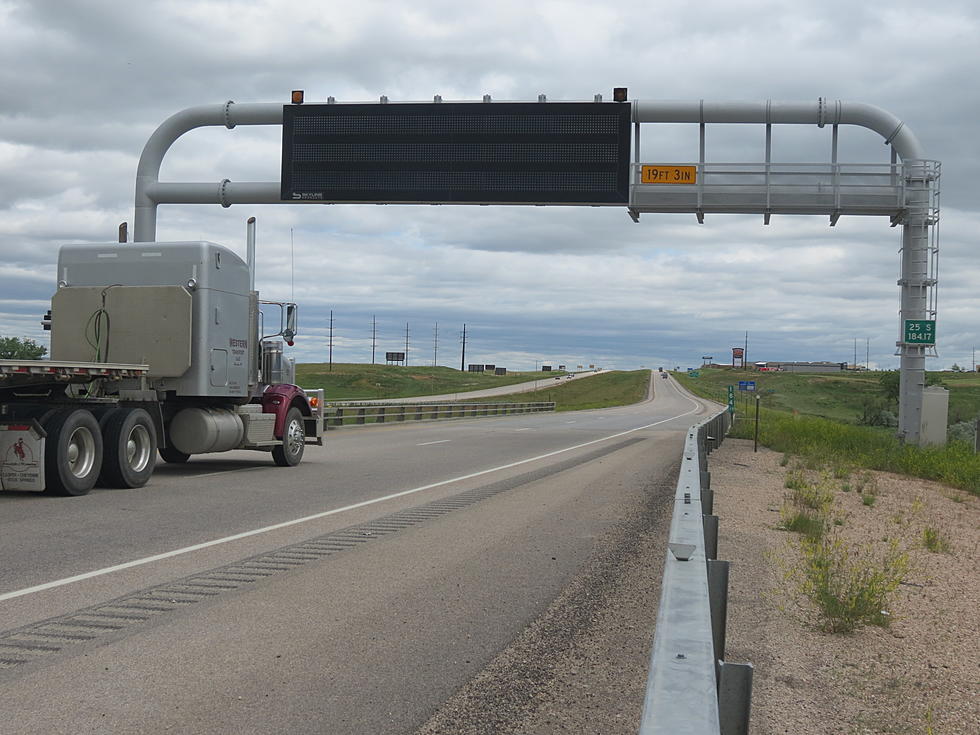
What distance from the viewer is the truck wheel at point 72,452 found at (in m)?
12.8

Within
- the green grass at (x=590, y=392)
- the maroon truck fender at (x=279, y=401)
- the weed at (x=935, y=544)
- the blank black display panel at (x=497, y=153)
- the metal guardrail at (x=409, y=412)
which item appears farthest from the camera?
the green grass at (x=590, y=392)

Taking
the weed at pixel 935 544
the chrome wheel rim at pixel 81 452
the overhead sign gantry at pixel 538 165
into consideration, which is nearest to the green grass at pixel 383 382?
the overhead sign gantry at pixel 538 165

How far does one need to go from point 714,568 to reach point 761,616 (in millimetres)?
3051

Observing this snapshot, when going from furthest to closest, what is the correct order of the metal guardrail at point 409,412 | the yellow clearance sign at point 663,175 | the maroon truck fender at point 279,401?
1. the metal guardrail at point 409,412
2. the yellow clearance sign at point 663,175
3. the maroon truck fender at point 279,401

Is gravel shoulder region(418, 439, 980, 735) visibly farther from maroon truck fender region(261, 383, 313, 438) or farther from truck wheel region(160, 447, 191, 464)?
truck wheel region(160, 447, 191, 464)

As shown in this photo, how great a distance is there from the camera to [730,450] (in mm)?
29141

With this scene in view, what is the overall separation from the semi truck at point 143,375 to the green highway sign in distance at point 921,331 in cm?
1627

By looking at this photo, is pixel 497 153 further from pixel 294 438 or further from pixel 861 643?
pixel 861 643

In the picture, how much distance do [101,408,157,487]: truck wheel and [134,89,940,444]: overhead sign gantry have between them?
35.0 feet

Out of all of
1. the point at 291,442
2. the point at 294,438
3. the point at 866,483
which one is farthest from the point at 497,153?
the point at 866,483

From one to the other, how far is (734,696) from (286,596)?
16.3ft

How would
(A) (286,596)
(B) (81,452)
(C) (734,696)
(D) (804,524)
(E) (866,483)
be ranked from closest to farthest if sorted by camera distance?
(C) (734,696) < (A) (286,596) < (D) (804,524) < (B) (81,452) < (E) (866,483)

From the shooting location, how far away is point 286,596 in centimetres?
736

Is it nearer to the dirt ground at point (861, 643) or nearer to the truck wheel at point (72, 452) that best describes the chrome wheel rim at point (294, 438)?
the truck wheel at point (72, 452)
